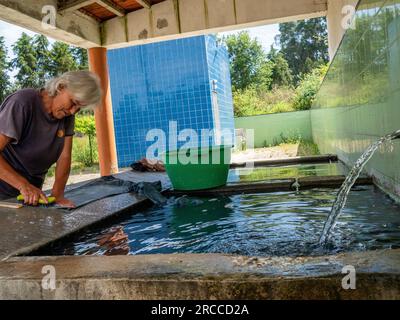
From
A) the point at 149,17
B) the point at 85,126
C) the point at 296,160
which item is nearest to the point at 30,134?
the point at 296,160

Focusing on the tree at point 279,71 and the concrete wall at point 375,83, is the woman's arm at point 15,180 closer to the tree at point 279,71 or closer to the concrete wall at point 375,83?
Answer: the concrete wall at point 375,83

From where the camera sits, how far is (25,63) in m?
22.9

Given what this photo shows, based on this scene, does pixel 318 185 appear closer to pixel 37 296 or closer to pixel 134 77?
pixel 37 296

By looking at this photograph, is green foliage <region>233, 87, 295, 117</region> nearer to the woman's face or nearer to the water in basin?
the water in basin

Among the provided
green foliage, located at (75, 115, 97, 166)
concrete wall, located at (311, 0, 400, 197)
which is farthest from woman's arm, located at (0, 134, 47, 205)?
green foliage, located at (75, 115, 97, 166)

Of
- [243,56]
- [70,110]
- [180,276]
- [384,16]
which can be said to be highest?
[243,56]

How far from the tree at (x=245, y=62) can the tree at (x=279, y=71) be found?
176cm

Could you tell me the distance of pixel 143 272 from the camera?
1.46 meters

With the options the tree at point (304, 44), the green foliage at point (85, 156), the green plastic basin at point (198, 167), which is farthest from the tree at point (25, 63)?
the tree at point (304, 44)

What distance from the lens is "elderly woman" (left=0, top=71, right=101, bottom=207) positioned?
2.67 metres

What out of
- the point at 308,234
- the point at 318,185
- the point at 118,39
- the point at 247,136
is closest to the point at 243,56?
the point at 247,136

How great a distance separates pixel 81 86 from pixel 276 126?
556 inches

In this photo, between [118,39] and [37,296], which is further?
[118,39]
